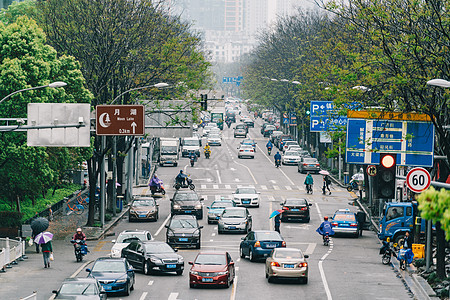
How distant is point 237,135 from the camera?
121875 mm

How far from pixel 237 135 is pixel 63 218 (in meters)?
69.5

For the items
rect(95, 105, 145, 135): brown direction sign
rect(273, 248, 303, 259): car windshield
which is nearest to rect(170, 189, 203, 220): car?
rect(95, 105, 145, 135): brown direction sign

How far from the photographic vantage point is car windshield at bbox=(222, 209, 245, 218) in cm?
4647

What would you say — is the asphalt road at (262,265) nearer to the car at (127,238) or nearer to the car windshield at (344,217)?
the car windshield at (344,217)

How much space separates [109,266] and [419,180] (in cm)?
1128

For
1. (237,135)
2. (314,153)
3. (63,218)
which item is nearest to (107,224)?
(63,218)

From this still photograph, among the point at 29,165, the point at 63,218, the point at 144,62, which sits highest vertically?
the point at 144,62

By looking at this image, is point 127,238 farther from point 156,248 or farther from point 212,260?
point 212,260

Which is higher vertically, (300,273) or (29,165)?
(29,165)

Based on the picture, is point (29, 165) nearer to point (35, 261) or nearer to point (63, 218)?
point (35, 261)

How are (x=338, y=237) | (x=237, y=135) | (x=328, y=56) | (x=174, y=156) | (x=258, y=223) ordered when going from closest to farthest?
(x=338, y=237) < (x=258, y=223) < (x=328, y=56) < (x=174, y=156) < (x=237, y=135)

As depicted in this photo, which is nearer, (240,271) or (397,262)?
(240,271)

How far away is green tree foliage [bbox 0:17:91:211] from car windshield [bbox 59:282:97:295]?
15.8 m

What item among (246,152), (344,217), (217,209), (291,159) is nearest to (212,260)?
(344,217)
